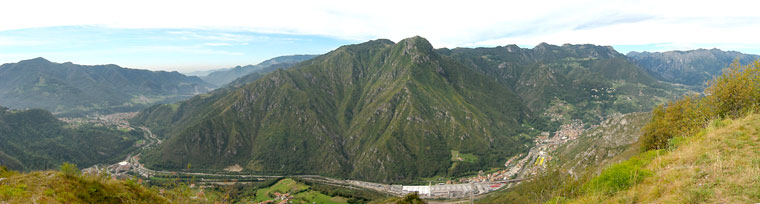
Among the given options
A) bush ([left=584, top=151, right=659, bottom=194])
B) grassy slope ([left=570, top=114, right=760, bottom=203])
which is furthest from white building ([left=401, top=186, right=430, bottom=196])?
grassy slope ([left=570, top=114, right=760, bottom=203])

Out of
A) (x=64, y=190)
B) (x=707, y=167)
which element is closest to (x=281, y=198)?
(x=64, y=190)

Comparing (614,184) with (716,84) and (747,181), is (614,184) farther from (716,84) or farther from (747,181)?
(716,84)

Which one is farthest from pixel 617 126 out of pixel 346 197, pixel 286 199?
pixel 286 199

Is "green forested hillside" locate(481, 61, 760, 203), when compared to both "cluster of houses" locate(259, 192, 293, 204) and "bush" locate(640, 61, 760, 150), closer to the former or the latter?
"bush" locate(640, 61, 760, 150)

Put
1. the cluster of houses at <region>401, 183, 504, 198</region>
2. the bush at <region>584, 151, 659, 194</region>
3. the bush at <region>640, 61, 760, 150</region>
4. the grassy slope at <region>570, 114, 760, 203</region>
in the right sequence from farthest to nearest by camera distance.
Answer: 1. the cluster of houses at <region>401, 183, 504, 198</region>
2. the bush at <region>640, 61, 760, 150</region>
3. the bush at <region>584, 151, 659, 194</region>
4. the grassy slope at <region>570, 114, 760, 203</region>

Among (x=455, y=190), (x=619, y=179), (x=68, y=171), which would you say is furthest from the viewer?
(x=455, y=190)

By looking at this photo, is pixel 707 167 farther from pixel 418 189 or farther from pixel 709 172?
pixel 418 189

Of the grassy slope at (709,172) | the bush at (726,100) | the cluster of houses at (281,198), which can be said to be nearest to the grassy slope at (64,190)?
the grassy slope at (709,172)

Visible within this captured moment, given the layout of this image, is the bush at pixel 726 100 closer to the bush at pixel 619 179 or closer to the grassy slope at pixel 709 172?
the grassy slope at pixel 709 172
